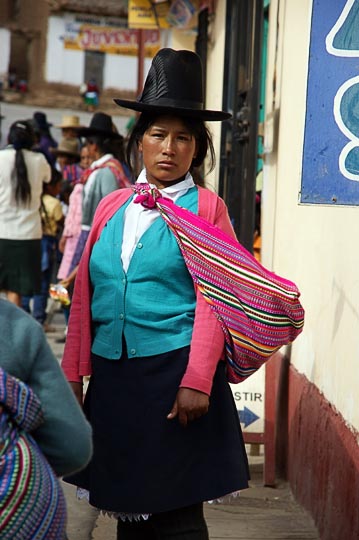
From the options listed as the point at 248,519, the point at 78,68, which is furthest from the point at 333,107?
the point at 78,68

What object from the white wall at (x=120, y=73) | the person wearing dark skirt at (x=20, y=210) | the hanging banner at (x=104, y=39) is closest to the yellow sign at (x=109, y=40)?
the hanging banner at (x=104, y=39)

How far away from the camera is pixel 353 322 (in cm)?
414

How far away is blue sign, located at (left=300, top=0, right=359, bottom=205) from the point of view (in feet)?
10.3

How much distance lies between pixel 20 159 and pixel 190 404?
576cm

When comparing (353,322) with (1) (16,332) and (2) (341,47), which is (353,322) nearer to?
(2) (341,47)

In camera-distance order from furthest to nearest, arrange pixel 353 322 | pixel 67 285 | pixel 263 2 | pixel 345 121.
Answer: pixel 67 285, pixel 263 2, pixel 353 322, pixel 345 121

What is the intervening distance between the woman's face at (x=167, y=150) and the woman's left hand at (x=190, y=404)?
70cm

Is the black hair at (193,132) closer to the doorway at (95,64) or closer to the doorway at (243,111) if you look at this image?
the doorway at (243,111)

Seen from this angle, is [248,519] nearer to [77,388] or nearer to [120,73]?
[77,388]

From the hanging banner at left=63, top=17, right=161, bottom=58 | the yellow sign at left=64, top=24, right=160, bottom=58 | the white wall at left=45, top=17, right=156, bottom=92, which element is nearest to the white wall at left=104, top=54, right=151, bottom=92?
the white wall at left=45, top=17, right=156, bottom=92

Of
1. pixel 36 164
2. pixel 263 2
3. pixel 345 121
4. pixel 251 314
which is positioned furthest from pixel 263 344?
pixel 36 164

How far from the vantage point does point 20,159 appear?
8.70 metres

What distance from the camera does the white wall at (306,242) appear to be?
422 cm

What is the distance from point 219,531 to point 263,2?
11.3 ft
